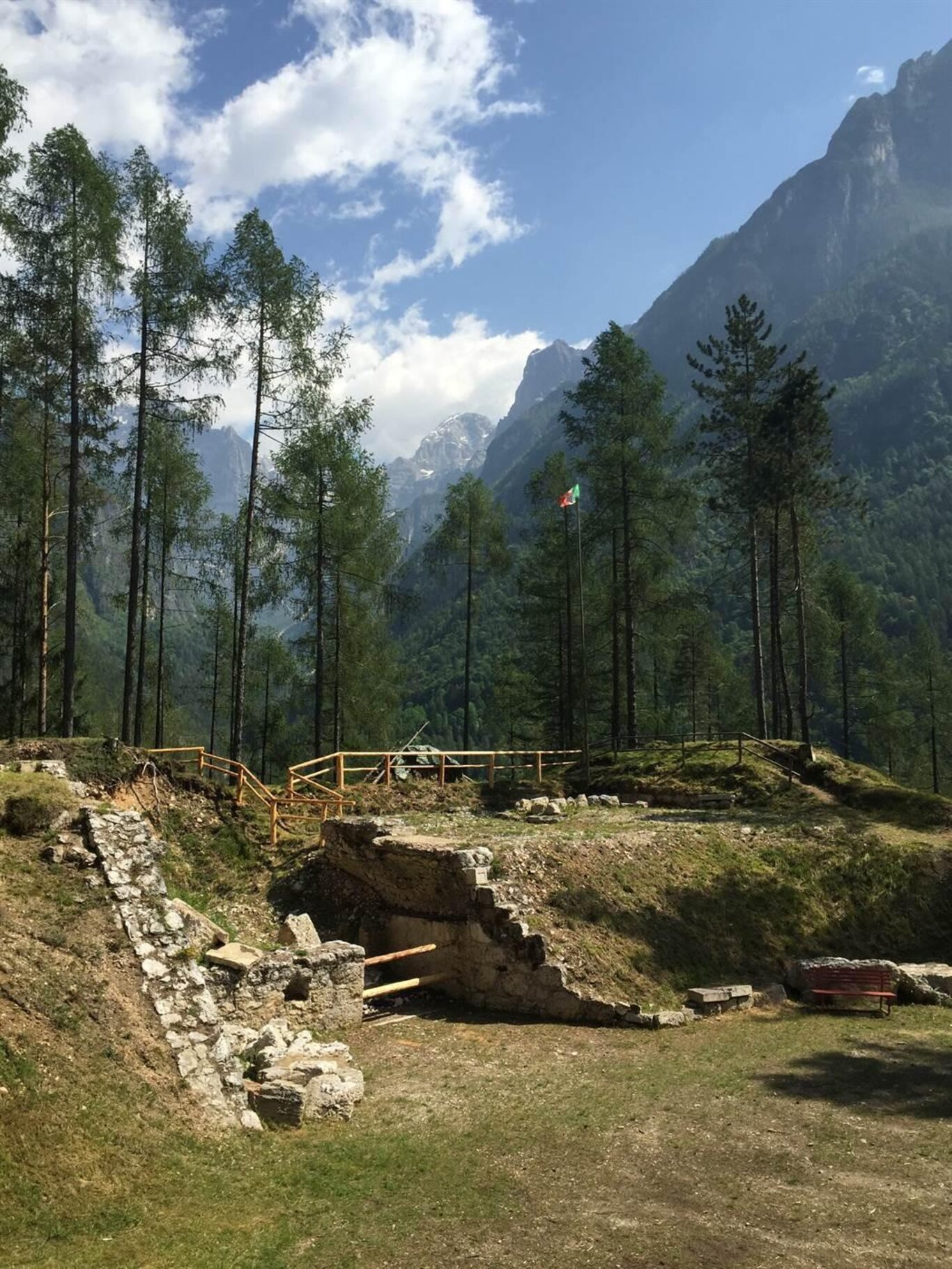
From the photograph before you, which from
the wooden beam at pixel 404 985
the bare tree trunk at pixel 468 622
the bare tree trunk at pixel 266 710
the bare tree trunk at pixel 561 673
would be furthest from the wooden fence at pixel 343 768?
the wooden beam at pixel 404 985

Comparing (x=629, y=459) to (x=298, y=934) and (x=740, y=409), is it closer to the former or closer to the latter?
(x=740, y=409)

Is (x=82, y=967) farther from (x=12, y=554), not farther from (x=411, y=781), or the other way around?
(x=12, y=554)

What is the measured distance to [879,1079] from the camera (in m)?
11.5

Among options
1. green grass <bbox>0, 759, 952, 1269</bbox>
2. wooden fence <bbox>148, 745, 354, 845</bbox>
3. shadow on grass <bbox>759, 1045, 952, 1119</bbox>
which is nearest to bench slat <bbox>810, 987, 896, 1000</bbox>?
green grass <bbox>0, 759, 952, 1269</bbox>

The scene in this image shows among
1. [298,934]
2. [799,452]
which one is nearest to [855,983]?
[298,934]

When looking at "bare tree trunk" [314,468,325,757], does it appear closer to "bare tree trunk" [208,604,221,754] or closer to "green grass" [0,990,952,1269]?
"bare tree trunk" [208,604,221,754]

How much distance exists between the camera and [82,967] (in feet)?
31.5

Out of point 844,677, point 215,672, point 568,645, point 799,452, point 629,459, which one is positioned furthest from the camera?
point 844,677

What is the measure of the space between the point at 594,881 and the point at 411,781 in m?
9.85

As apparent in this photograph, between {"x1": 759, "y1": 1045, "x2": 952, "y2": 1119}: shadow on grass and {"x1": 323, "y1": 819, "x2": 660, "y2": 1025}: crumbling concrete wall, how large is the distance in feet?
9.37

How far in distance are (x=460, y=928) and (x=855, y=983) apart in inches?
287

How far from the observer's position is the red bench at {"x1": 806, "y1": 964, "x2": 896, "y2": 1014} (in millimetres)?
15336

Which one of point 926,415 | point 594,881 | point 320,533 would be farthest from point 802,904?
point 926,415

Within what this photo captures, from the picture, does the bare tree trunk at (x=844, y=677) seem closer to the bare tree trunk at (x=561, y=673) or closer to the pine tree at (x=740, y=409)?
the pine tree at (x=740, y=409)
